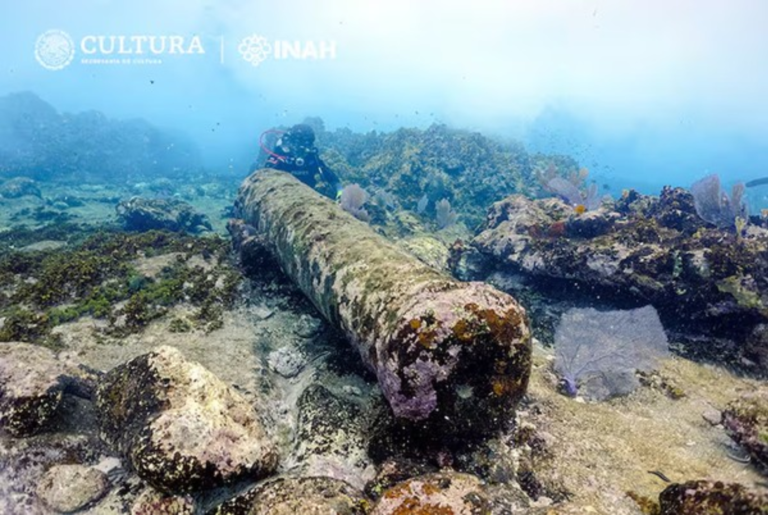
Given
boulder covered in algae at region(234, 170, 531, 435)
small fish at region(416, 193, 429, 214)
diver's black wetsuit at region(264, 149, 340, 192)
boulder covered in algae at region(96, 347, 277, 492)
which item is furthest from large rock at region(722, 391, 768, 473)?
diver's black wetsuit at region(264, 149, 340, 192)

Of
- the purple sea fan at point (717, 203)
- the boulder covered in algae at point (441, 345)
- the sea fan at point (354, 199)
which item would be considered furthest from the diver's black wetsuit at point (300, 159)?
the purple sea fan at point (717, 203)

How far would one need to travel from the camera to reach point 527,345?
412 cm

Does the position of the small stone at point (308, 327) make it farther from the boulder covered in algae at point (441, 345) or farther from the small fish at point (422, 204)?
the small fish at point (422, 204)

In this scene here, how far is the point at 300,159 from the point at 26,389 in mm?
14398

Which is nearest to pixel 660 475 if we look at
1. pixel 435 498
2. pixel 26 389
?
pixel 435 498

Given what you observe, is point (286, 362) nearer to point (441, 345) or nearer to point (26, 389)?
point (26, 389)

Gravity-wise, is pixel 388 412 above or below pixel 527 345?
below

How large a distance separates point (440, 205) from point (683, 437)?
12.3 metres

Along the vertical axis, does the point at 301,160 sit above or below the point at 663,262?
below

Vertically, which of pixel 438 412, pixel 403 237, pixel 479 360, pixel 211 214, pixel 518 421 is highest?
pixel 479 360

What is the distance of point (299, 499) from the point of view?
11.0ft

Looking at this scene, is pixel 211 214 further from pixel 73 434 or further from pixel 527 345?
pixel 527 345

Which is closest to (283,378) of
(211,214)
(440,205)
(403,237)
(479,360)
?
(479,360)

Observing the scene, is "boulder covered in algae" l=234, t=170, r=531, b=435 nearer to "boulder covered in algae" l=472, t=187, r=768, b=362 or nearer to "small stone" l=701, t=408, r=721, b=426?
"small stone" l=701, t=408, r=721, b=426
